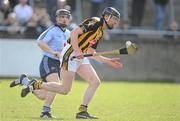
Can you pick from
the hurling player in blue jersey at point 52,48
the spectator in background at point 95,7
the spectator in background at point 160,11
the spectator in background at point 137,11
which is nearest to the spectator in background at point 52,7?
the spectator in background at point 95,7

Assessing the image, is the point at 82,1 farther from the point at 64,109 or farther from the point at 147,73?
the point at 64,109

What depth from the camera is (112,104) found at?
55.3 feet

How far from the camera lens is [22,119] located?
12.7 metres

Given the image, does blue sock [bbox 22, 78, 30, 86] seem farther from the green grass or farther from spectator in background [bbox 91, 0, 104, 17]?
spectator in background [bbox 91, 0, 104, 17]

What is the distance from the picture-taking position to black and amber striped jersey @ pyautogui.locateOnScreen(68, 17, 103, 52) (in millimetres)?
12984

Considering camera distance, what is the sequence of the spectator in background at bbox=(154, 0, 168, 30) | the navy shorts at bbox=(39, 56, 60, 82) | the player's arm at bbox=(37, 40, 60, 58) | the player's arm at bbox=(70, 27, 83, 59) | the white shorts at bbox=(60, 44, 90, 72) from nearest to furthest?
the player's arm at bbox=(70, 27, 83, 59), the white shorts at bbox=(60, 44, 90, 72), the player's arm at bbox=(37, 40, 60, 58), the navy shorts at bbox=(39, 56, 60, 82), the spectator in background at bbox=(154, 0, 168, 30)

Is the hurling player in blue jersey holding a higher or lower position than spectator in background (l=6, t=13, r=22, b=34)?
higher

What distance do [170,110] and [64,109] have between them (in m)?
2.20

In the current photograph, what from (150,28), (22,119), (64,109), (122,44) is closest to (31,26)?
(122,44)

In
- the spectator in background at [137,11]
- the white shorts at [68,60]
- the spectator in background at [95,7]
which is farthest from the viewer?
the spectator in background at [137,11]

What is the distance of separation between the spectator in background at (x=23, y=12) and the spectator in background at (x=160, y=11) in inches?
188

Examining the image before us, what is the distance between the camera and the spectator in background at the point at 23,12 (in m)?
25.1

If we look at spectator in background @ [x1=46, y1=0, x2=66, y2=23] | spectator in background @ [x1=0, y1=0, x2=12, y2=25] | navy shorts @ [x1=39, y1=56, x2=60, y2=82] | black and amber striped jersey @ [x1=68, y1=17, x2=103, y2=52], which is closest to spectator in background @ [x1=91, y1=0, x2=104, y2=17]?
spectator in background @ [x1=46, y1=0, x2=66, y2=23]

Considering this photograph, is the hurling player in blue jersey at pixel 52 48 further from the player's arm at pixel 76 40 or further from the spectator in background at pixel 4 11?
the spectator in background at pixel 4 11
